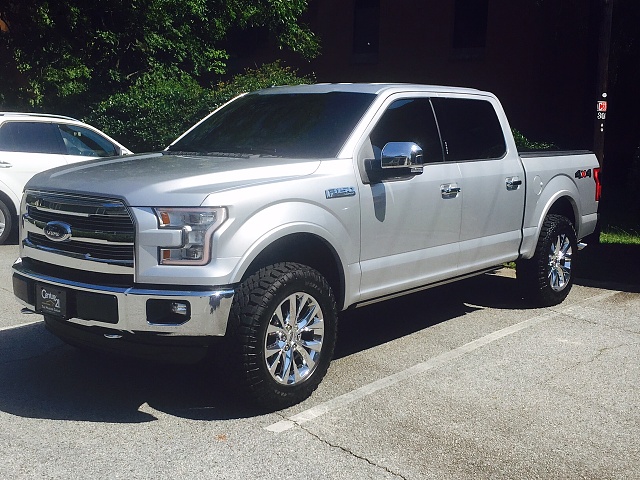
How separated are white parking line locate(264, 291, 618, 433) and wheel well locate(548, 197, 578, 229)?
3.13 ft

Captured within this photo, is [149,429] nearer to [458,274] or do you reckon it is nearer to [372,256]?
[372,256]

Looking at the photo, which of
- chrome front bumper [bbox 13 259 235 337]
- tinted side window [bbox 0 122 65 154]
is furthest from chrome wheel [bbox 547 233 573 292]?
tinted side window [bbox 0 122 65 154]

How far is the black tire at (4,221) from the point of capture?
427 inches

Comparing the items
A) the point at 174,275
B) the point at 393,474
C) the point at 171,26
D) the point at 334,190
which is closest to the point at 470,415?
the point at 393,474

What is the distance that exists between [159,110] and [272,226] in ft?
36.5

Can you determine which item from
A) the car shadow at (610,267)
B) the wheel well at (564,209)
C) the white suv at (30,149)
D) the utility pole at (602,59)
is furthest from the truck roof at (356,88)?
the white suv at (30,149)

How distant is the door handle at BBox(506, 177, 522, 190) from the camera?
687 cm

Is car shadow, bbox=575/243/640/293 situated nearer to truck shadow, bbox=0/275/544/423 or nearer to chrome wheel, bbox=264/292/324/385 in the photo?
truck shadow, bbox=0/275/544/423

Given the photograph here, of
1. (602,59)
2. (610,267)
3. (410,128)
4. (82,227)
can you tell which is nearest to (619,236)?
(610,267)

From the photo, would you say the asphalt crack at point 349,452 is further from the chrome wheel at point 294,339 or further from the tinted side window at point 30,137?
the tinted side window at point 30,137

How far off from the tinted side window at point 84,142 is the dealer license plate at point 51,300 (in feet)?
22.3

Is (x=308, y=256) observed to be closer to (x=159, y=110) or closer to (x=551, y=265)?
(x=551, y=265)

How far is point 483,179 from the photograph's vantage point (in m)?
6.55

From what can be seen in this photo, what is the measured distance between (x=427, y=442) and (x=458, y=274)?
2215mm
